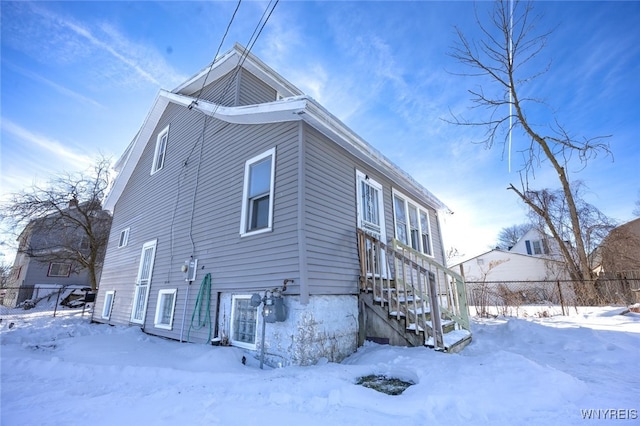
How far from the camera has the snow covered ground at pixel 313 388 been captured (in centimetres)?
261

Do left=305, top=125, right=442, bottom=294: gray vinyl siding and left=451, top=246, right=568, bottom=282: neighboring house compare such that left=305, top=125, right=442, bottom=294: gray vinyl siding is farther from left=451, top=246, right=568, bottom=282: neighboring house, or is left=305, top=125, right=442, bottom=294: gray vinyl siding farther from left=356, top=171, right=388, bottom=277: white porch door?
left=451, top=246, right=568, bottom=282: neighboring house

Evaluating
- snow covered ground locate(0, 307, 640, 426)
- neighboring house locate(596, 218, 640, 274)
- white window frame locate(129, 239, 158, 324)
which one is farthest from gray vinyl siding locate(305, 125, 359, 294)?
neighboring house locate(596, 218, 640, 274)

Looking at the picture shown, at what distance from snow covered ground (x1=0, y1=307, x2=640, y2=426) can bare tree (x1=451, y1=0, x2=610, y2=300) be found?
331 inches

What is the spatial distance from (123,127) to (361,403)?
1223 centimetres

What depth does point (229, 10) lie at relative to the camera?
18.4 ft

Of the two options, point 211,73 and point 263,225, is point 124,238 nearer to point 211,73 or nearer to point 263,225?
point 211,73

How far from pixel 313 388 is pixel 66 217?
2106 centimetres

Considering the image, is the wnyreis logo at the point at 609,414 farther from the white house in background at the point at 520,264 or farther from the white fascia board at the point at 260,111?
the white house in background at the point at 520,264

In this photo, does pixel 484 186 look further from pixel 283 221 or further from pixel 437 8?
pixel 283 221

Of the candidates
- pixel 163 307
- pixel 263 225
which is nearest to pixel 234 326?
pixel 263 225

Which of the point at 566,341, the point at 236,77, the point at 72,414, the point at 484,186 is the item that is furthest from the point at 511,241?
the point at 72,414

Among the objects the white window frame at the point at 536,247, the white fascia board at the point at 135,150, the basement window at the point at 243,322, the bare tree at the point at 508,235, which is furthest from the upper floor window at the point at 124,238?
the bare tree at the point at 508,235

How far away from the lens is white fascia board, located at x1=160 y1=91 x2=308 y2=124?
205 inches

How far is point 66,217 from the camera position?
1759 cm
